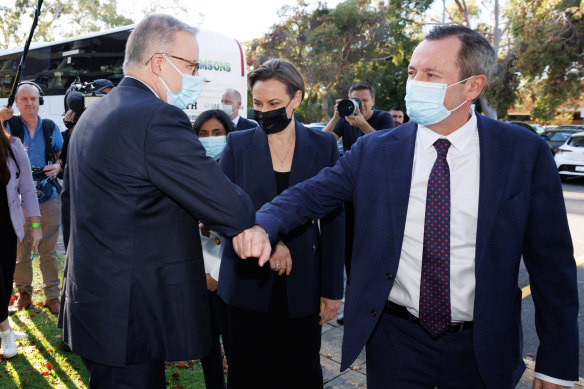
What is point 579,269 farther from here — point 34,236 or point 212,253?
point 34,236

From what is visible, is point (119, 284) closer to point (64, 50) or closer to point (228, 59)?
point (228, 59)

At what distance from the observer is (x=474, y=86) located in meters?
2.13

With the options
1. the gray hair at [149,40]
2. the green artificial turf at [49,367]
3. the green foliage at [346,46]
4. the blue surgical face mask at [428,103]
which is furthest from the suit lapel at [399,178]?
the green foliage at [346,46]

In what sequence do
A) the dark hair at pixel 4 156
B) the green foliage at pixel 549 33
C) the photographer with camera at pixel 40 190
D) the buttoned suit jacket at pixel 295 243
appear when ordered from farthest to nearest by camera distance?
the green foliage at pixel 549 33 < the photographer with camera at pixel 40 190 < the dark hair at pixel 4 156 < the buttoned suit jacket at pixel 295 243

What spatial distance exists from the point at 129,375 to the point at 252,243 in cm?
74

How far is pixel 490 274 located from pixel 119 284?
1.47 meters

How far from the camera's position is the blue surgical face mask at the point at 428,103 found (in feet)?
6.82

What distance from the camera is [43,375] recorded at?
144 inches

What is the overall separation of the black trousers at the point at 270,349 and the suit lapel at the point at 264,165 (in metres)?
0.53

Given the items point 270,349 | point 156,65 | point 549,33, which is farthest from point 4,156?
point 549,33

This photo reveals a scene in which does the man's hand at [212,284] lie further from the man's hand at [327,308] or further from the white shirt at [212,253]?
the man's hand at [327,308]

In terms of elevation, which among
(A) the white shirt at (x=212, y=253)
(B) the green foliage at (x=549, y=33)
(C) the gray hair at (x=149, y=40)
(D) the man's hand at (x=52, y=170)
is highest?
(B) the green foliage at (x=549, y=33)

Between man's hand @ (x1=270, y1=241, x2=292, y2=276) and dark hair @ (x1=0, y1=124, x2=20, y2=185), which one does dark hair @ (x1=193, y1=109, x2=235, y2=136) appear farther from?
man's hand @ (x1=270, y1=241, x2=292, y2=276)

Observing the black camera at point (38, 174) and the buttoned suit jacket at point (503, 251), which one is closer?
the buttoned suit jacket at point (503, 251)
